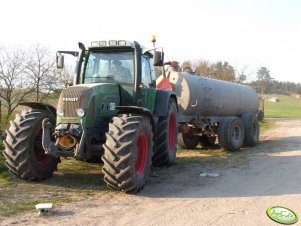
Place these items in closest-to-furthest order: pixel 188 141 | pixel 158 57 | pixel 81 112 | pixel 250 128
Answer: pixel 81 112
pixel 158 57
pixel 188 141
pixel 250 128

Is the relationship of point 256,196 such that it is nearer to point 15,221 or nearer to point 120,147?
point 120,147

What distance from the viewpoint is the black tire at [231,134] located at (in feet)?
40.6

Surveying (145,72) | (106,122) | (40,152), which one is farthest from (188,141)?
(40,152)

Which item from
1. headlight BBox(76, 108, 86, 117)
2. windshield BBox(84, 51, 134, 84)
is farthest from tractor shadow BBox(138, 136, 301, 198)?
windshield BBox(84, 51, 134, 84)

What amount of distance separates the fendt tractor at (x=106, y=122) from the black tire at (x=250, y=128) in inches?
184

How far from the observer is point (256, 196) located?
6809 millimetres

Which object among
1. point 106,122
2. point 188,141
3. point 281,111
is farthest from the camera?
point 281,111

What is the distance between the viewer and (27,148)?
694 centimetres

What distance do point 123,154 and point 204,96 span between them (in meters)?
6.45

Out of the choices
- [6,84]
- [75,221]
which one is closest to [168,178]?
[75,221]

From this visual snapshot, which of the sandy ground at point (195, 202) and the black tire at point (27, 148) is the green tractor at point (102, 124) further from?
the sandy ground at point (195, 202)

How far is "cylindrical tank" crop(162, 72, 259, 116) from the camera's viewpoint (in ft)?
38.5

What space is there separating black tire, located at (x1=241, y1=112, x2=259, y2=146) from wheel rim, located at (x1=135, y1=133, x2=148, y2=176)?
726 cm

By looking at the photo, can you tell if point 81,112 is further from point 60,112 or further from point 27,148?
point 27,148
